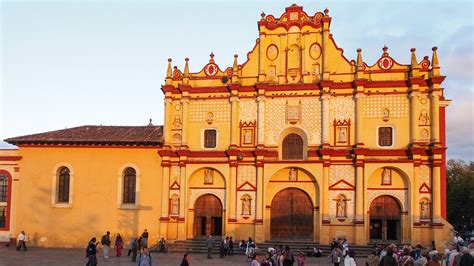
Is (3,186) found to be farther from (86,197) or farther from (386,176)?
(386,176)

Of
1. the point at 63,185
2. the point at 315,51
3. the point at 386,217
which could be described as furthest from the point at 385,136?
the point at 63,185

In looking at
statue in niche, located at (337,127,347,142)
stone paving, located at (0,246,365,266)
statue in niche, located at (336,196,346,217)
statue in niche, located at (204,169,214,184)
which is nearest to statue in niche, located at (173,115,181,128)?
statue in niche, located at (204,169,214,184)

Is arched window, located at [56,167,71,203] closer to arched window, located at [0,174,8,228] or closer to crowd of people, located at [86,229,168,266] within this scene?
arched window, located at [0,174,8,228]

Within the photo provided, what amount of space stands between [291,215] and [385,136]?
822 centimetres

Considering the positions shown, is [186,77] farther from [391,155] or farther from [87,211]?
[391,155]

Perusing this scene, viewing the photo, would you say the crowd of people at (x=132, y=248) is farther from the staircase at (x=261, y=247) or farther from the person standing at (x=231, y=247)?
the person standing at (x=231, y=247)

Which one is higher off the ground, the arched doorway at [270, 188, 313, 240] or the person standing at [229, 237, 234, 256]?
the arched doorway at [270, 188, 313, 240]

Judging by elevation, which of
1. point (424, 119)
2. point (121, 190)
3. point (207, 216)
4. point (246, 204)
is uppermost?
point (424, 119)

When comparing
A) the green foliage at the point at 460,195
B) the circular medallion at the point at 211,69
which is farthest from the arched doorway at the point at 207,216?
the green foliage at the point at 460,195

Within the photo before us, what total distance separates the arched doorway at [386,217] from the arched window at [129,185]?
649 inches

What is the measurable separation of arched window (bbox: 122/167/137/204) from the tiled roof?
2020 mm

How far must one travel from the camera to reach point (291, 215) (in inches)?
1439

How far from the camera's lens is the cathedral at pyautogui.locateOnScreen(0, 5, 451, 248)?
115ft

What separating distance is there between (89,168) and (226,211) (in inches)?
412
